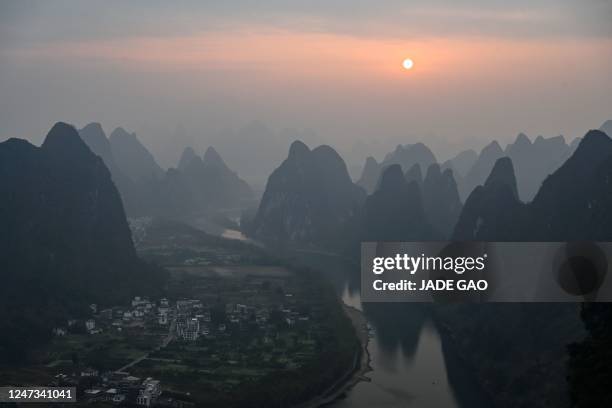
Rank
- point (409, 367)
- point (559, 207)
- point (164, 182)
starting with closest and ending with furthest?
point (409, 367) < point (559, 207) < point (164, 182)

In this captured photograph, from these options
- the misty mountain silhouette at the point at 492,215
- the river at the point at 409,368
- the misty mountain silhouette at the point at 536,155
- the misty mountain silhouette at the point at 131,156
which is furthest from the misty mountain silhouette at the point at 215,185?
the river at the point at 409,368

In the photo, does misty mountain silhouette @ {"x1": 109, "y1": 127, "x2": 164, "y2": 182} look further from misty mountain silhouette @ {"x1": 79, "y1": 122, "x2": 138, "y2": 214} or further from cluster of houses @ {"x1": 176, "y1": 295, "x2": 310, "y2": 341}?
cluster of houses @ {"x1": 176, "y1": 295, "x2": 310, "y2": 341}

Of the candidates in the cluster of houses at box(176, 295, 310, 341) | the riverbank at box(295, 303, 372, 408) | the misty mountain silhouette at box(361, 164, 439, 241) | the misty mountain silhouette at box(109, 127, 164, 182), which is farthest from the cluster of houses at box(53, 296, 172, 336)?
the misty mountain silhouette at box(109, 127, 164, 182)

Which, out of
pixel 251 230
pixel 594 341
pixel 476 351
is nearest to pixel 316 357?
pixel 476 351

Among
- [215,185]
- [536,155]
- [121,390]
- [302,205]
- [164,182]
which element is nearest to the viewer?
[121,390]

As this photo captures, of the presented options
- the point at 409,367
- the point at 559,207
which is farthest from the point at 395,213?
the point at 409,367

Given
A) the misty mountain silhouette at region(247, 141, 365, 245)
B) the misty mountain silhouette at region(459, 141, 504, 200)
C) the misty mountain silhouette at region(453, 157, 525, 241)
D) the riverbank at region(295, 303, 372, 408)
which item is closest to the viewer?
the riverbank at region(295, 303, 372, 408)

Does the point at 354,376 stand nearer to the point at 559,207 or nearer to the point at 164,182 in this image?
the point at 559,207
